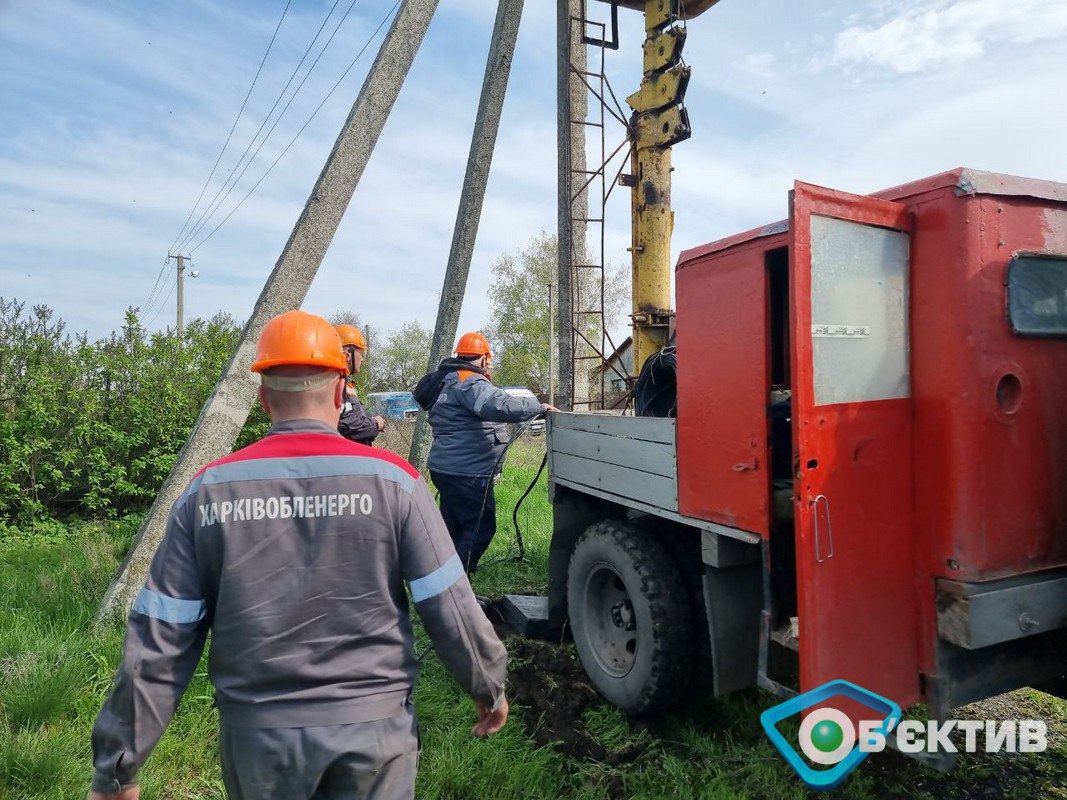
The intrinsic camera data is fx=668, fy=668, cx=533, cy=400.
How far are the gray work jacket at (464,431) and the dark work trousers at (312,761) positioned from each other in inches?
142

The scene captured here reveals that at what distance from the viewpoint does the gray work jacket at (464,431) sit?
5.20 meters

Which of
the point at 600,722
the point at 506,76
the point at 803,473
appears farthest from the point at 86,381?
the point at 803,473

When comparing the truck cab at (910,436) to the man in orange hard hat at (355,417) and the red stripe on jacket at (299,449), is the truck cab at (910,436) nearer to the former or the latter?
the red stripe on jacket at (299,449)

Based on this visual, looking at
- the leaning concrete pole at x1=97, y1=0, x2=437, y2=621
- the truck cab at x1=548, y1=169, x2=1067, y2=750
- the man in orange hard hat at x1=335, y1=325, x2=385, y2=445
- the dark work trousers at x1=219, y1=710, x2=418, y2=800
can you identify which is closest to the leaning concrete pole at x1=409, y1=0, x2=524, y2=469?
the leaning concrete pole at x1=97, y1=0, x2=437, y2=621

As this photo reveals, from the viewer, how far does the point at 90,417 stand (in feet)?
23.8

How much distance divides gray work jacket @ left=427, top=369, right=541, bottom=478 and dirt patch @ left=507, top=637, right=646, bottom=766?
1450 millimetres

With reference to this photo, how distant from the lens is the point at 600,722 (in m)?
3.41

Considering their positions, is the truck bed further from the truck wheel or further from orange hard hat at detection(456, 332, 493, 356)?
orange hard hat at detection(456, 332, 493, 356)

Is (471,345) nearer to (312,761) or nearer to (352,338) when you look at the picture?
(352,338)

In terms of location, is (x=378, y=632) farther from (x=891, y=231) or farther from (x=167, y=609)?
(x=891, y=231)

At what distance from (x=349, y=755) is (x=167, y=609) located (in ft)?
1.74

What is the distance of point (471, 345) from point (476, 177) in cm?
303

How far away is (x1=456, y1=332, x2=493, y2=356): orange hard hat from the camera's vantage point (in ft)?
17.6

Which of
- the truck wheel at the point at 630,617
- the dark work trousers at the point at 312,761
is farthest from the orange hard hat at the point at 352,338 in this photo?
the dark work trousers at the point at 312,761
